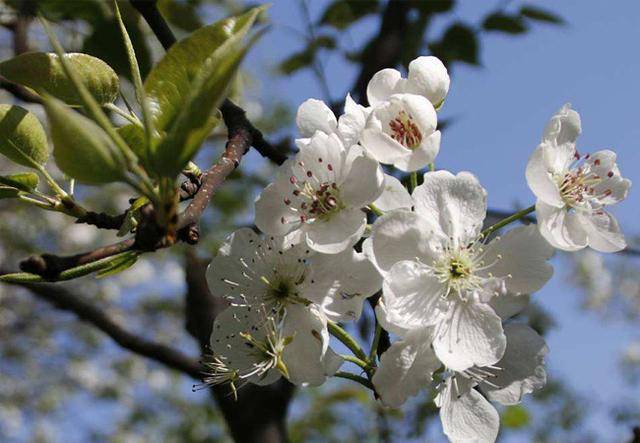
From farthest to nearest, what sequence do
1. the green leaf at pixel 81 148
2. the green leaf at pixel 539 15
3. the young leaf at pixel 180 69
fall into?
the green leaf at pixel 539 15
the young leaf at pixel 180 69
the green leaf at pixel 81 148

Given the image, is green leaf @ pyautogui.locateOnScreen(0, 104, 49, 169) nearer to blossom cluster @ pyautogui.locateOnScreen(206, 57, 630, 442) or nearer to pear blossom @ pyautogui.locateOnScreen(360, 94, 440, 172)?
blossom cluster @ pyautogui.locateOnScreen(206, 57, 630, 442)

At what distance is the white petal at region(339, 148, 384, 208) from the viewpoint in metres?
0.99

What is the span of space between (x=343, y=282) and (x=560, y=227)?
318 millimetres

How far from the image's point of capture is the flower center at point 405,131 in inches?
41.5

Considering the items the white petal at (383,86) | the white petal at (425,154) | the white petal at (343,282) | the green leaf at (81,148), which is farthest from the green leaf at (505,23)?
the green leaf at (81,148)

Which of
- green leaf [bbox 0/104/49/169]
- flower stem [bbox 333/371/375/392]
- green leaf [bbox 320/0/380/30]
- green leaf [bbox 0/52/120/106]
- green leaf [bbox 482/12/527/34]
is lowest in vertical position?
green leaf [bbox 320/0/380/30]

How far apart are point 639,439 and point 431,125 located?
0.62 meters

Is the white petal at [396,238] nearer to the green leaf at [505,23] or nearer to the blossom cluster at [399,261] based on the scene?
the blossom cluster at [399,261]

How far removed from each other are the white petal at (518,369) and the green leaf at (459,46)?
4.34 feet

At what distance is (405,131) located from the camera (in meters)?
1.06

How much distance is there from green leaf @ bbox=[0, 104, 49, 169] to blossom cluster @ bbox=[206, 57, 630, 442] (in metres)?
0.30

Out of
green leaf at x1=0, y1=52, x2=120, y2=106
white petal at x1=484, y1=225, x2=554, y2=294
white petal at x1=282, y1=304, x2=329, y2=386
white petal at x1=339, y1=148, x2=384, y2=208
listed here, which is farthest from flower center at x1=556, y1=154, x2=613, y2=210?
green leaf at x1=0, y1=52, x2=120, y2=106

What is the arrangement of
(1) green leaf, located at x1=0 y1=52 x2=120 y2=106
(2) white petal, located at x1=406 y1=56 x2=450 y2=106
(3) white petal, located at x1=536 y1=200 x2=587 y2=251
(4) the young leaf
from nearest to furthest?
(4) the young leaf → (1) green leaf, located at x1=0 y1=52 x2=120 y2=106 → (3) white petal, located at x1=536 y1=200 x2=587 y2=251 → (2) white petal, located at x1=406 y1=56 x2=450 y2=106

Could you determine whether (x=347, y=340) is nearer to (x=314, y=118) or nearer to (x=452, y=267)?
(x=452, y=267)
